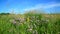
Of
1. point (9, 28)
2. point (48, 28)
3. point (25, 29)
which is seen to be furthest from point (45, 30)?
point (9, 28)

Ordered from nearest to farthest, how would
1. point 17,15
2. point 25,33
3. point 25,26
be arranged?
point 25,33 → point 25,26 → point 17,15

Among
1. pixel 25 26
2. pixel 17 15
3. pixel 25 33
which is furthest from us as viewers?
pixel 17 15

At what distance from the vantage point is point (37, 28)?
4.25 meters

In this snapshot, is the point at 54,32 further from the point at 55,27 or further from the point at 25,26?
the point at 25,26

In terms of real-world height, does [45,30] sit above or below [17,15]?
below

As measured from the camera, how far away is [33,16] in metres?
4.91

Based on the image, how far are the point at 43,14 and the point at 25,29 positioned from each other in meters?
1.13

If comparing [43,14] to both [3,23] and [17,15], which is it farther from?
[3,23]

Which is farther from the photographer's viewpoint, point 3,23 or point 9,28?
point 3,23

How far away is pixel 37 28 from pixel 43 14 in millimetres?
933

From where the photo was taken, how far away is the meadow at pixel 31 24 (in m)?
4.06

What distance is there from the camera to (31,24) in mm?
4418

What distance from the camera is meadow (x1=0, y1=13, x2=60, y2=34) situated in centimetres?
406

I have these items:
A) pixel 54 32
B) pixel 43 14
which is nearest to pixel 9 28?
pixel 54 32
